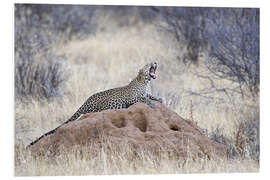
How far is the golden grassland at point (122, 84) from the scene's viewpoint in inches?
317

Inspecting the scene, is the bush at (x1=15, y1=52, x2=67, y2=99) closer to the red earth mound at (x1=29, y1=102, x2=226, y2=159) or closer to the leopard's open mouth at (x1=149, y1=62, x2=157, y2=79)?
the leopard's open mouth at (x1=149, y1=62, x2=157, y2=79)

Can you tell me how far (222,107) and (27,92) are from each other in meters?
4.29

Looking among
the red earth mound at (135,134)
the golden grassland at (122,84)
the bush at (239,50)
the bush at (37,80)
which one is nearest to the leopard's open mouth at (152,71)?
the red earth mound at (135,134)

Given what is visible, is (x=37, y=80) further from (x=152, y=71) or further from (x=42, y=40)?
(x=152, y=71)

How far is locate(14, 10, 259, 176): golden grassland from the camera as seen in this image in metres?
8.05

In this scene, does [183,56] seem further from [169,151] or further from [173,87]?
[169,151]

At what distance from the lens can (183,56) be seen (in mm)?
16719

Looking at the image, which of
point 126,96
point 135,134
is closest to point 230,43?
point 126,96

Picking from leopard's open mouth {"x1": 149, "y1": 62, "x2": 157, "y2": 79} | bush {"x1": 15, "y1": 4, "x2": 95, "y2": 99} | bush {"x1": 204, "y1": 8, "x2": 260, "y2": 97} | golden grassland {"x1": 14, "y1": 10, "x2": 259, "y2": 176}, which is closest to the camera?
golden grassland {"x1": 14, "y1": 10, "x2": 259, "y2": 176}

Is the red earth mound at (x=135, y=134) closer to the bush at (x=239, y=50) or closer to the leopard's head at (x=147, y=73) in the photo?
the leopard's head at (x=147, y=73)

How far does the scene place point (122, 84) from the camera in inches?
570

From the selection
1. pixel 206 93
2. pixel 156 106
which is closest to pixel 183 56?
pixel 206 93

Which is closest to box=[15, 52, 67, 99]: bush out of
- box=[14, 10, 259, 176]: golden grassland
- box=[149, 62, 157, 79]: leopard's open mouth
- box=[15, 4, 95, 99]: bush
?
box=[15, 4, 95, 99]: bush

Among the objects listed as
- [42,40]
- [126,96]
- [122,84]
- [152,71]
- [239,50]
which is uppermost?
[42,40]
